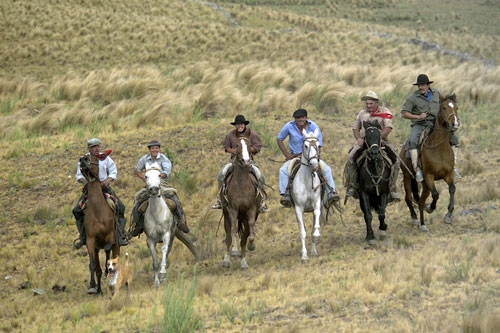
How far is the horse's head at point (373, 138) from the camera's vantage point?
13.4 m

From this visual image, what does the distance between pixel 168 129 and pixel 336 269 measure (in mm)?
10852

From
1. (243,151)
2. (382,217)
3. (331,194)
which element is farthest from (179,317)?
(382,217)

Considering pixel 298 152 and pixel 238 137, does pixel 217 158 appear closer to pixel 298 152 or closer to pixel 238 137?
pixel 298 152

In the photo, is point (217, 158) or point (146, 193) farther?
point (217, 158)

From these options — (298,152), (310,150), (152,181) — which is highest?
(310,150)

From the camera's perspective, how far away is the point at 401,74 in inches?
1148

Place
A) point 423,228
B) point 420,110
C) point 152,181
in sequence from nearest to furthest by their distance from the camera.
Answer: point 152,181 < point 423,228 < point 420,110

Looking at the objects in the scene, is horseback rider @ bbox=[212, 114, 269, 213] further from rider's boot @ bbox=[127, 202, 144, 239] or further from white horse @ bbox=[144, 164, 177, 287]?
rider's boot @ bbox=[127, 202, 144, 239]

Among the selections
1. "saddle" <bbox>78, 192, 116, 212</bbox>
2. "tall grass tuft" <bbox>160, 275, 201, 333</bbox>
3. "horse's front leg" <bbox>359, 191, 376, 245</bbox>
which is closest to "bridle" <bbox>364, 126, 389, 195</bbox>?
"horse's front leg" <bbox>359, 191, 376, 245</bbox>

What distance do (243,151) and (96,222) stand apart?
9.35 feet

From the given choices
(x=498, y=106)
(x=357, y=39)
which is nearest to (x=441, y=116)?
(x=498, y=106)

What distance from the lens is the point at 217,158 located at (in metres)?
19.9

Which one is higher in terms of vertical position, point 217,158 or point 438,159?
point 438,159

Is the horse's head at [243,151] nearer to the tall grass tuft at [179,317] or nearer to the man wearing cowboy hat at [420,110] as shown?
the tall grass tuft at [179,317]
